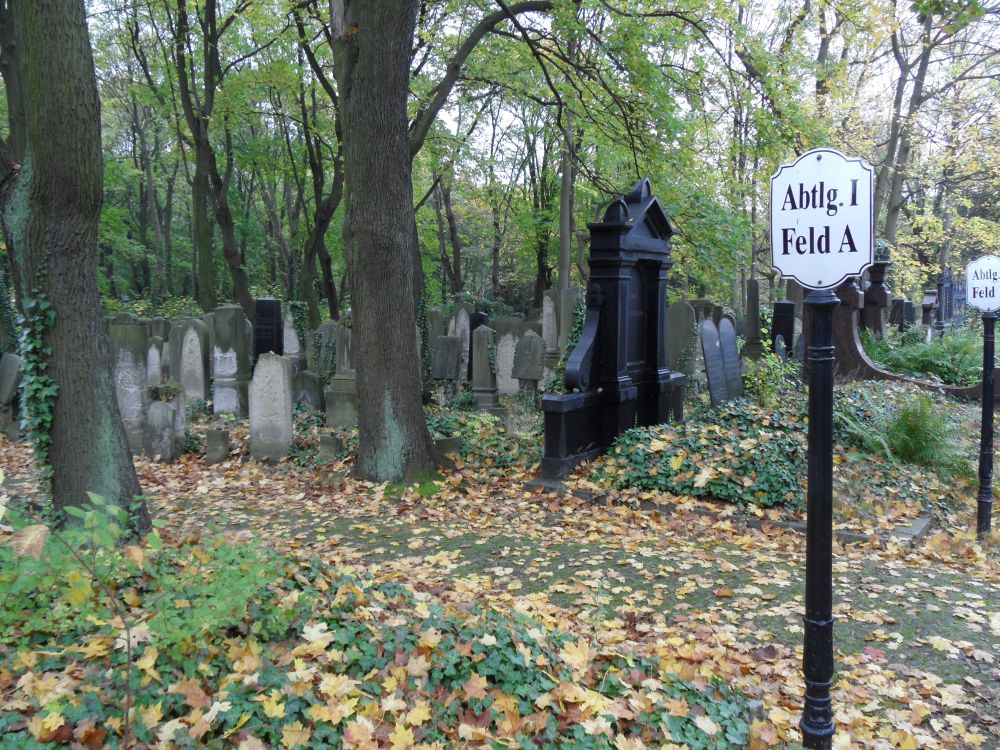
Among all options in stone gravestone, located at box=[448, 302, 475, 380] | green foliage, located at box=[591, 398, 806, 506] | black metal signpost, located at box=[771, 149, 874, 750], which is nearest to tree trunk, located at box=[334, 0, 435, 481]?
green foliage, located at box=[591, 398, 806, 506]

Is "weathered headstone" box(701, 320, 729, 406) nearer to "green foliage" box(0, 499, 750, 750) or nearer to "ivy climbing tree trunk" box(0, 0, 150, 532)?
"green foliage" box(0, 499, 750, 750)

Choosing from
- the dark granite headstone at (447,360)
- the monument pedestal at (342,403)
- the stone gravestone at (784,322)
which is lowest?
the monument pedestal at (342,403)

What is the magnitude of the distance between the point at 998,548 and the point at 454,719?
5.66 metres

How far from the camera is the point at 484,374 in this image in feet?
41.1

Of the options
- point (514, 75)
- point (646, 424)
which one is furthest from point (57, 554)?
point (514, 75)

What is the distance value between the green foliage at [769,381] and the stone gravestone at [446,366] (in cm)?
480

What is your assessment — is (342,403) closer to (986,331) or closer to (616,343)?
(616,343)

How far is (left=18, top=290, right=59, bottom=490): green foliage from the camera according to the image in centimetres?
520

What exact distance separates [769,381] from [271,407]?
6.71 m

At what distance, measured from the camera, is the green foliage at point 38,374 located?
17.1 feet

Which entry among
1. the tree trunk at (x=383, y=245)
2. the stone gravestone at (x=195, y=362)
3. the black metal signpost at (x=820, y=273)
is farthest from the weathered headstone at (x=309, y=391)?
the black metal signpost at (x=820, y=273)

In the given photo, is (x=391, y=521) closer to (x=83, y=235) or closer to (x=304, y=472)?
(x=304, y=472)

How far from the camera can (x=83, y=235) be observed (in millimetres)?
5266

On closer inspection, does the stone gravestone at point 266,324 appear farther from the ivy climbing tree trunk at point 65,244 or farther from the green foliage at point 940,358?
the green foliage at point 940,358
